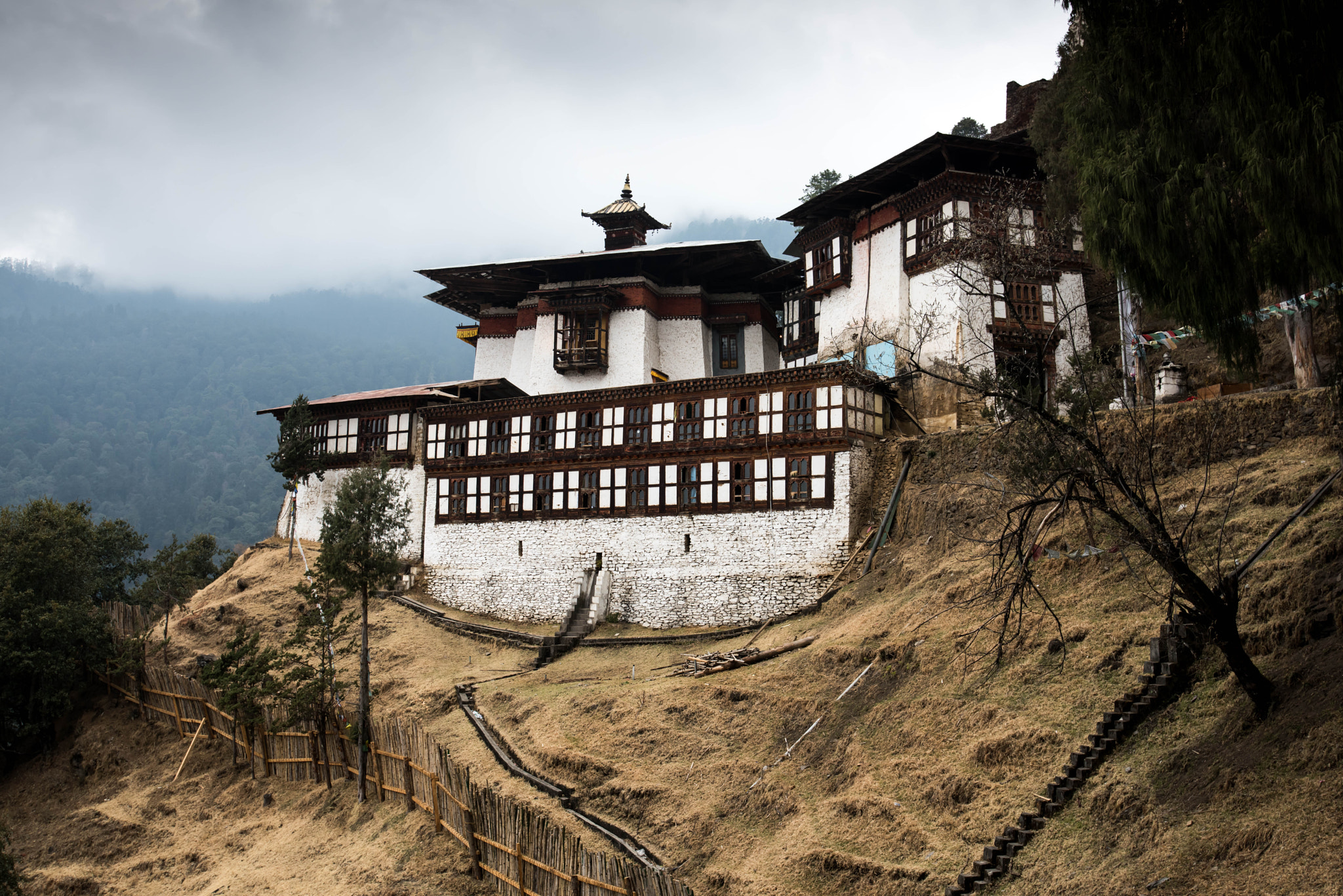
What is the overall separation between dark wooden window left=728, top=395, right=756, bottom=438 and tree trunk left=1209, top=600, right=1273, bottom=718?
71.9 ft

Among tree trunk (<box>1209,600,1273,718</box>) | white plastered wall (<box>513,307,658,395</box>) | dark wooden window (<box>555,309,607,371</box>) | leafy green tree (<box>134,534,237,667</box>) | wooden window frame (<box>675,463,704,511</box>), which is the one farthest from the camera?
white plastered wall (<box>513,307,658,395</box>)

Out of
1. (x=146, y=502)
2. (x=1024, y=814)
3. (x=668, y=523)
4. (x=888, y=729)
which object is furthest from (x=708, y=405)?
(x=146, y=502)

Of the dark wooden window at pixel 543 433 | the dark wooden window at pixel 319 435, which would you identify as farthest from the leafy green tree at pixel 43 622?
the dark wooden window at pixel 543 433

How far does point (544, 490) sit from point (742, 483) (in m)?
9.18

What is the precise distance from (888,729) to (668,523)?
16.7m

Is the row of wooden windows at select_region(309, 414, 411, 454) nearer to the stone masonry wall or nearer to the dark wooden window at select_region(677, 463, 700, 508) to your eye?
the stone masonry wall

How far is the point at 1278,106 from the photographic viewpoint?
11.8 meters

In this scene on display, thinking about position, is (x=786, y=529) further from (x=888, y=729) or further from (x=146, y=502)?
(x=146, y=502)

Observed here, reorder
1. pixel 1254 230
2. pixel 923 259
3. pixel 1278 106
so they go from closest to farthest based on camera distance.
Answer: pixel 1278 106, pixel 1254 230, pixel 923 259

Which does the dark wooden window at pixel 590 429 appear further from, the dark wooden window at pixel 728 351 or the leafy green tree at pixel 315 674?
the dark wooden window at pixel 728 351

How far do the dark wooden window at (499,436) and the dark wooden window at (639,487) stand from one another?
697 centimetres

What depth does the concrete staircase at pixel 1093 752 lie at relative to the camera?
46.1ft

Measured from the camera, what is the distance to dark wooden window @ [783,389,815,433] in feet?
109

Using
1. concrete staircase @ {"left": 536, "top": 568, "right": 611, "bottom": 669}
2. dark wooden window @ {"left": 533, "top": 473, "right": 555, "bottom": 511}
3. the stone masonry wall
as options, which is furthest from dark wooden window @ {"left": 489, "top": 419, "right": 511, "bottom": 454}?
concrete staircase @ {"left": 536, "top": 568, "right": 611, "bottom": 669}
